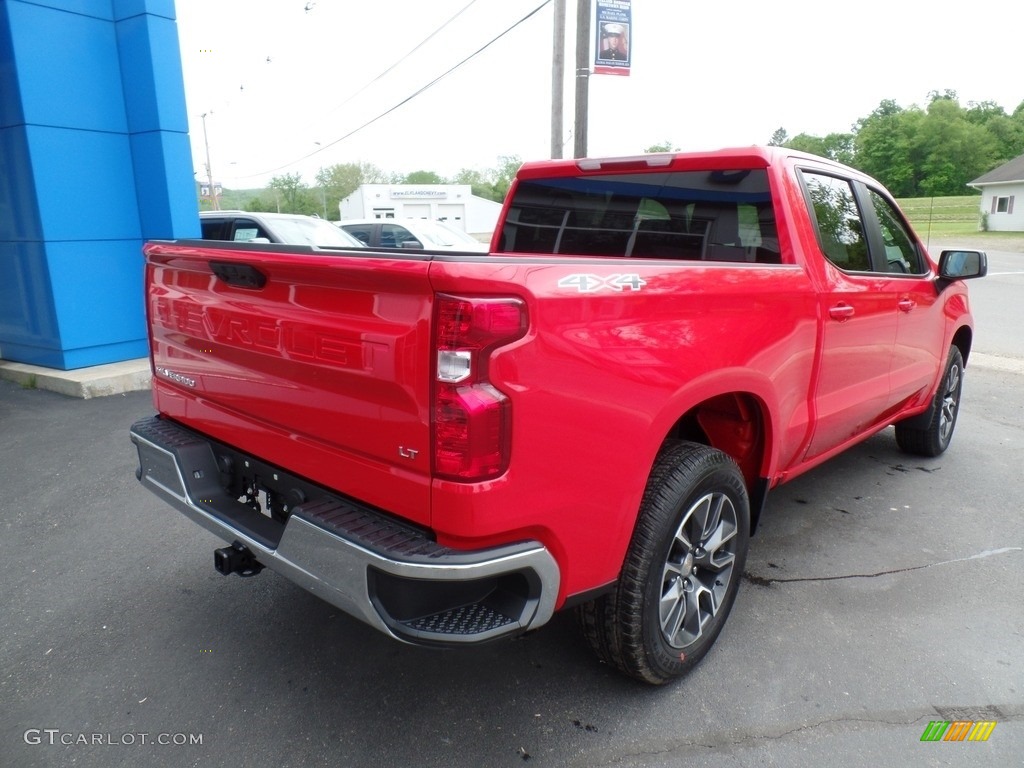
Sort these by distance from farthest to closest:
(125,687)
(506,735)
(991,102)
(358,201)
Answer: (991,102)
(358,201)
(125,687)
(506,735)

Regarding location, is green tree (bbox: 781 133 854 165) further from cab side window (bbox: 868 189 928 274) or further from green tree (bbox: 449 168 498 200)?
cab side window (bbox: 868 189 928 274)

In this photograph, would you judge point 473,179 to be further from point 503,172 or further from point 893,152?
point 893,152

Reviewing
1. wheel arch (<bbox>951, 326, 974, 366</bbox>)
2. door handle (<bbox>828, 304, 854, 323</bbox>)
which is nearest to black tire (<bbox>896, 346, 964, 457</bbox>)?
wheel arch (<bbox>951, 326, 974, 366</bbox>)

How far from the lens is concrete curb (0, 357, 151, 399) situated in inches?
278

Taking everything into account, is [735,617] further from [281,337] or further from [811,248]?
[281,337]

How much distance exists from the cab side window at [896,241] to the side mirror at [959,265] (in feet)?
0.38

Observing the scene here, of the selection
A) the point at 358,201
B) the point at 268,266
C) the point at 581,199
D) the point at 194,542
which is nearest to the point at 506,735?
the point at 268,266

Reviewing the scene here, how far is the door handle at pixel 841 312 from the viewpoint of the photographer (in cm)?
331

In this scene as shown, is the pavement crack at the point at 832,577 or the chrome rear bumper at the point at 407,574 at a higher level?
the chrome rear bumper at the point at 407,574

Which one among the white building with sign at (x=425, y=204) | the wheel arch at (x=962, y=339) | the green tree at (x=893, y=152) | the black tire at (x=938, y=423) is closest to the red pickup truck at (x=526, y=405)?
the black tire at (x=938, y=423)

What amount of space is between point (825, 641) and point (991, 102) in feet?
370

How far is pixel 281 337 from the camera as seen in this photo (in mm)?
2324

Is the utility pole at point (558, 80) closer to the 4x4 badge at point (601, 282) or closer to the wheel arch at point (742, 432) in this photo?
the wheel arch at point (742, 432)

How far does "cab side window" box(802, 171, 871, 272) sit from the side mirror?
0.95 meters
